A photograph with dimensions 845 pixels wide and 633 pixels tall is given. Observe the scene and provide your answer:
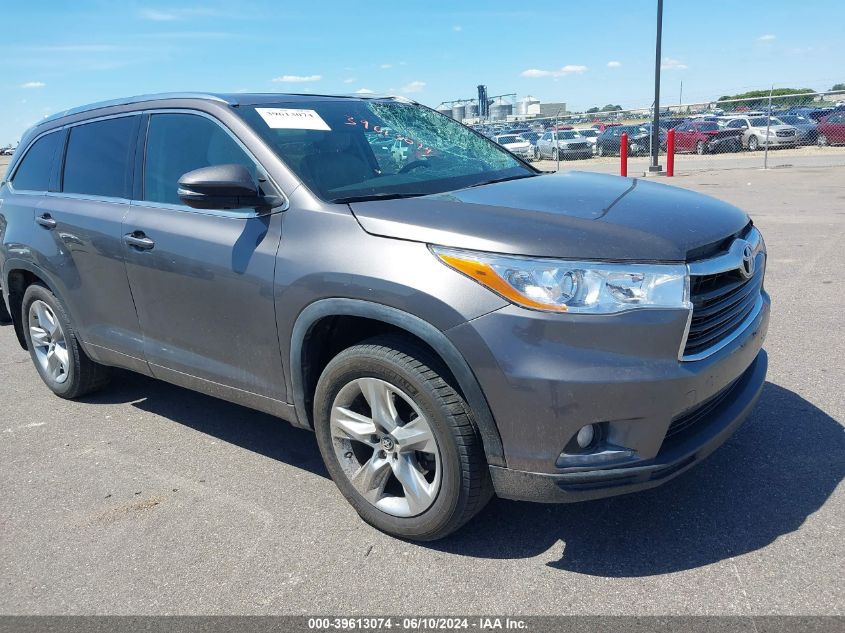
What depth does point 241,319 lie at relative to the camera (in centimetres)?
328

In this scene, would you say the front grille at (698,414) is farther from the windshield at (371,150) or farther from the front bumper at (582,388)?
the windshield at (371,150)

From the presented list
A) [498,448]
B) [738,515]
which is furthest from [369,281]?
[738,515]

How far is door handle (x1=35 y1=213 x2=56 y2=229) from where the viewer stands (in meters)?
4.34

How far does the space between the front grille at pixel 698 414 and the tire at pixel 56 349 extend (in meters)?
3.57

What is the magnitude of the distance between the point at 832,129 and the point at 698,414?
2605 cm

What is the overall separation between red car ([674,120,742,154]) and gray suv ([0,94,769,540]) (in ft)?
84.4

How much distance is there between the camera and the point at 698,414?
2.79 m

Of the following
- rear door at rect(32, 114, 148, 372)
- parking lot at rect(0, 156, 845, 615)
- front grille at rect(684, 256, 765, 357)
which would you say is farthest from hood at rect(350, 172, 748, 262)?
rear door at rect(32, 114, 148, 372)

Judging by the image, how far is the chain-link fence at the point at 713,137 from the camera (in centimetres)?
2211

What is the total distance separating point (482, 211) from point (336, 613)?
1.58m

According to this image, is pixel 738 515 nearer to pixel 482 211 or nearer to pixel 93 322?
pixel 482 211

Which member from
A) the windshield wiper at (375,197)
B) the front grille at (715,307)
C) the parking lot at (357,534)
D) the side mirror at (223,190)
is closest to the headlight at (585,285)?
the front grille at (715,307)

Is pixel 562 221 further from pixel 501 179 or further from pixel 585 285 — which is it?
pixel 501 179

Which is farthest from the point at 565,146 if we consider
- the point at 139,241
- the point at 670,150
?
the point at 139,241
